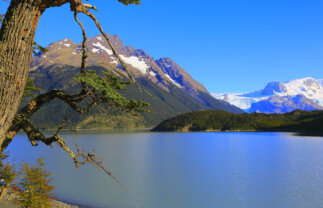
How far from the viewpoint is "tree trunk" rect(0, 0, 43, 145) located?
6.55 meters

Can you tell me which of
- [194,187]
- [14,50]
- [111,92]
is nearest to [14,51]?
[14,50]

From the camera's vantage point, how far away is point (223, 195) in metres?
41.3

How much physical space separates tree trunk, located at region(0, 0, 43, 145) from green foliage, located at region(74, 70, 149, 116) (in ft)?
6.56

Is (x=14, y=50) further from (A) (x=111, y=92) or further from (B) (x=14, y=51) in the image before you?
(A) (x=111, y=92)

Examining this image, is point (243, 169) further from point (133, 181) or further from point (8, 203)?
point (8, 203)

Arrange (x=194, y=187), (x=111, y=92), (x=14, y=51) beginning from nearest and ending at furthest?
1. (x=14, y=51)
2. (x=111, y=92)
3. (x=194, y=187)

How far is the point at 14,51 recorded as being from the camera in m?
6.65

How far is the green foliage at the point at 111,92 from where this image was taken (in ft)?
29.4

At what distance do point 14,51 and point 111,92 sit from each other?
333cm

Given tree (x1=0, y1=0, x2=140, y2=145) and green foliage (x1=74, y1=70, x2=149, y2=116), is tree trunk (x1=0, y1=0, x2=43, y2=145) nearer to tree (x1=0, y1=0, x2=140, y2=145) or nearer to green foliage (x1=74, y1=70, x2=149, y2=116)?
tree (x1=0, y1=0, x2=140, y2=145)

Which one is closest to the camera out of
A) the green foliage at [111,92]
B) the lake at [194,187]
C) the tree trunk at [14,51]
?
the tree trunk at [14,51]

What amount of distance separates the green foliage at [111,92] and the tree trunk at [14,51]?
2.00 m

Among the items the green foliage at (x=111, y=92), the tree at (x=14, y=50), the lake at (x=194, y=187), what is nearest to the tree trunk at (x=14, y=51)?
the tree at (x=14, y=50)

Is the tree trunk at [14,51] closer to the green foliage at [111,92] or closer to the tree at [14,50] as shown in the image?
the tree at [14,50]
